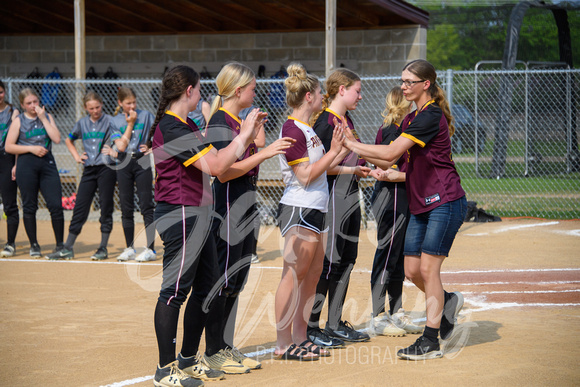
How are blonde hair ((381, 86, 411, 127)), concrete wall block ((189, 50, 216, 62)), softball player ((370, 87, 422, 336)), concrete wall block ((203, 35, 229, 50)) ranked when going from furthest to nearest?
concrete wall block ((189, 50, 216, 62)) < concrete wall block ((203, 35, 229, 50)) < blonde hair ((381, 86, 411, 127)) < softball player ((370, 87, 422, 336))

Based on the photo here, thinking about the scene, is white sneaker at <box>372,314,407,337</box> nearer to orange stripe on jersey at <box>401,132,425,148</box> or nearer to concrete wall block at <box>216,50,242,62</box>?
orange stripe on jersey at <box>401,132,425,148</box>

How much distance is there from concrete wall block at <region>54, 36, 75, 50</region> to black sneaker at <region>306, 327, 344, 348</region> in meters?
13.5

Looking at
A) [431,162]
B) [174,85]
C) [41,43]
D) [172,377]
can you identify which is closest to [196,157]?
[174,85]

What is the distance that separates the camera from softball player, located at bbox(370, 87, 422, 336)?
563cm

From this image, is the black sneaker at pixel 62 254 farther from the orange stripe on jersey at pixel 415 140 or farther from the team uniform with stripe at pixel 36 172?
the orange stripe on jersey at pixel 415 140

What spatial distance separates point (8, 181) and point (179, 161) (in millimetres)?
5892

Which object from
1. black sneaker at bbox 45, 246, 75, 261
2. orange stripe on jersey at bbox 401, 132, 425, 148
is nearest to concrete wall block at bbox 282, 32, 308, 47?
black sneaker at bbox 45, 246, 75, 261

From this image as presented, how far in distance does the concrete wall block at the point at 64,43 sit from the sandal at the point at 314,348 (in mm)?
13732

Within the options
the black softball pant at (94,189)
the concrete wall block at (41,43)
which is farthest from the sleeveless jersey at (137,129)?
the concrete wall block at (41,43)

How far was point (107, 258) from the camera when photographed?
8.97 meters

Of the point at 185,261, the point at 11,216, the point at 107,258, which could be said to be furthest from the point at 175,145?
the point at 11,216

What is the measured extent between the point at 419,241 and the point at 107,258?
5.22 metres

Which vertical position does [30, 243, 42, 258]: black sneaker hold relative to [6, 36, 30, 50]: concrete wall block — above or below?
below

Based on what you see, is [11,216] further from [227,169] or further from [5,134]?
[227,169]
